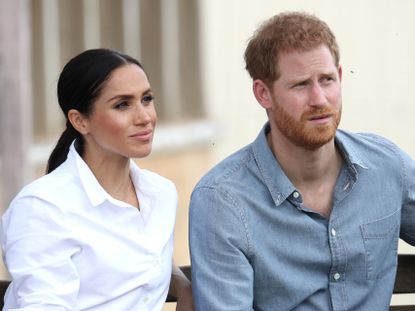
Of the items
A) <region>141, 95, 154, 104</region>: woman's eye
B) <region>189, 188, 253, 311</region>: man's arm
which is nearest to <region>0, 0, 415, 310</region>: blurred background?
<region>141, 95, 154, 104</region>: woman's eye

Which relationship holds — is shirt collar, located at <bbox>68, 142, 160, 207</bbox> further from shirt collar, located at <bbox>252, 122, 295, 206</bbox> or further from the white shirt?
shirt collar, located at <bbox>252, 122, 295, 206</bbox>

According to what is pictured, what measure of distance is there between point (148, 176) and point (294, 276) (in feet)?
1.44

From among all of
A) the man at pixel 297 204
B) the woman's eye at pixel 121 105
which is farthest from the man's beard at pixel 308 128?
the woman's eye at pixel 121 105

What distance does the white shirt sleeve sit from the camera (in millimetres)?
2967

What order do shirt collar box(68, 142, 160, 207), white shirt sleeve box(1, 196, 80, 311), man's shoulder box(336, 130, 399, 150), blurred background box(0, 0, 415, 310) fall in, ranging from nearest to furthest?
white shirt sleeve box(1, 196, 80, 311), shirt collar box(68, 142, 160, 207), man's shoulder box(336, 130, 399, 150), blurred background box(0, 0, 415, 310)

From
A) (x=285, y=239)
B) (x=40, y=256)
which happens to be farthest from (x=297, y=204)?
(x=40, y=256)

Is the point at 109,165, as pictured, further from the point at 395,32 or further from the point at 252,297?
the point at 395,32

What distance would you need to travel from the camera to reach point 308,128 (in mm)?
3150

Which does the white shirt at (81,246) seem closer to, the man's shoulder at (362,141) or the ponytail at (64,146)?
the ponytail at (64,146)

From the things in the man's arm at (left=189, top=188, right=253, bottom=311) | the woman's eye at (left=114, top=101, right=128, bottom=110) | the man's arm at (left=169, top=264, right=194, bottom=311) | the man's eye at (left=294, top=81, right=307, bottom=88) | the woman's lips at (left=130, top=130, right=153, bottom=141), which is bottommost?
the man's arm at (left=169, top=264, right=194, bottom=311)

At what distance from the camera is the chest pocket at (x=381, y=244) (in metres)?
3.24

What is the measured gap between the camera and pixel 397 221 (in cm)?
330

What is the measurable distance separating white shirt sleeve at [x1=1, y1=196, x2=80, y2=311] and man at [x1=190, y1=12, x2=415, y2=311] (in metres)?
0.34

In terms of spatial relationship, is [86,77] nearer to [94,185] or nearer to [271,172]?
[94,185]
